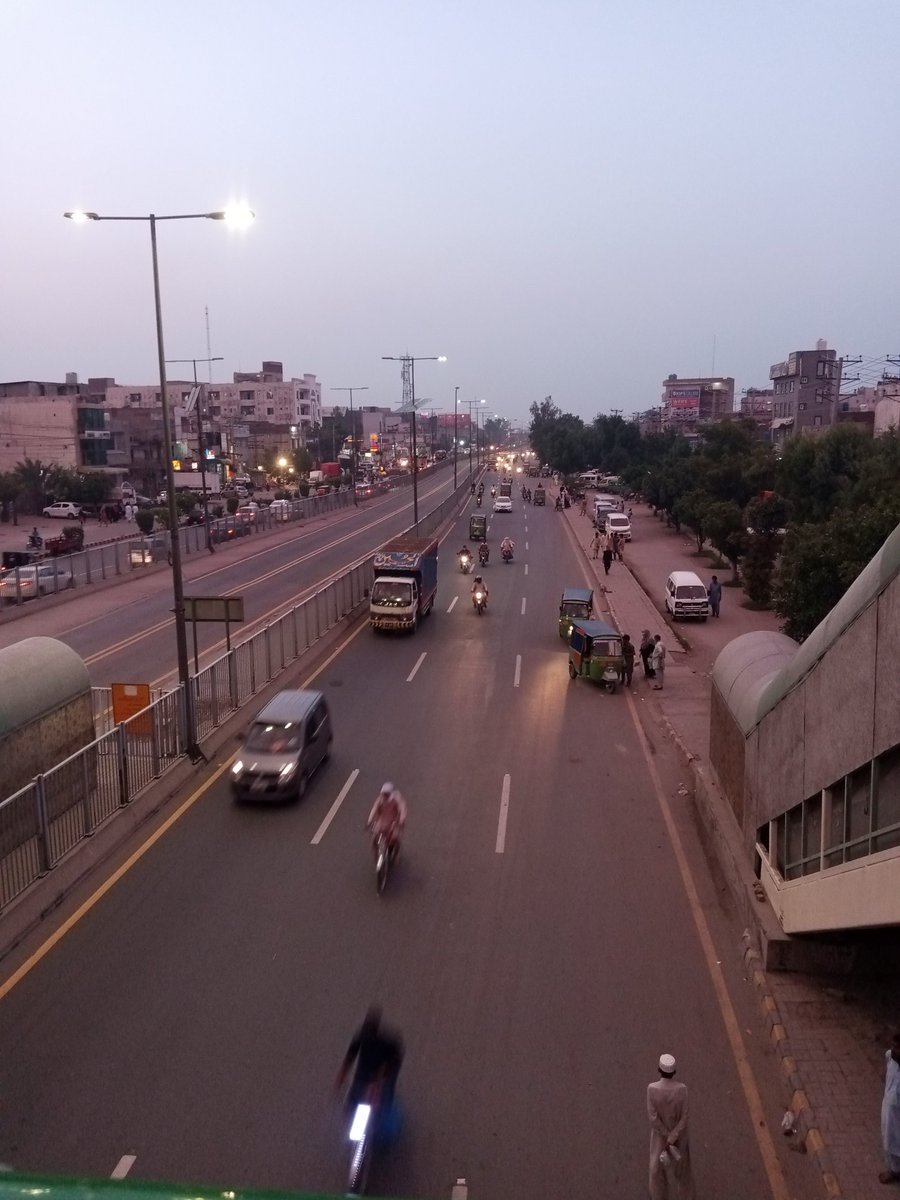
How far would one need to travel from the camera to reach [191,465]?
88.6m

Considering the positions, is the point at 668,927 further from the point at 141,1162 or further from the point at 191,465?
the point at 191,465

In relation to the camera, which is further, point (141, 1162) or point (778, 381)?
point (778, 381)

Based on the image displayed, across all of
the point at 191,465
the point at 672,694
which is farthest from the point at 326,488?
the point at 672,694

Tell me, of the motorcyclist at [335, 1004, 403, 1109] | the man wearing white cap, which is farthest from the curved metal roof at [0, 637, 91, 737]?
the man wearing white cap

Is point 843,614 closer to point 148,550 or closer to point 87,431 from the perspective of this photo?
point 148,550

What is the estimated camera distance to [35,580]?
34344mm

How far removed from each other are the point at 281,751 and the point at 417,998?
241 inches

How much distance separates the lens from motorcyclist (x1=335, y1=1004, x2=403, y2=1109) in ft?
23.0

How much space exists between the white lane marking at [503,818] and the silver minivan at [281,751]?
321 cm

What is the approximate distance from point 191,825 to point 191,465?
7889cm

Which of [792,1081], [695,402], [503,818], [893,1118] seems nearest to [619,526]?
[503,818]

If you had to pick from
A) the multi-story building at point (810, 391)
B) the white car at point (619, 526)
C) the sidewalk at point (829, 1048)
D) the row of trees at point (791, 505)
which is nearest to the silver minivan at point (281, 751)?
the sidewalk at point (829, 1048)

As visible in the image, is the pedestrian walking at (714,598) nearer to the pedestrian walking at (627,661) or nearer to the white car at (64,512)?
the pedestrian walking at (627,661)

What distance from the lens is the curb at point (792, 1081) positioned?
6.97 metres
